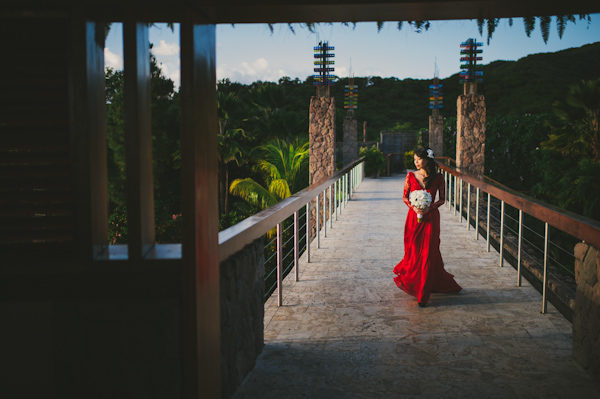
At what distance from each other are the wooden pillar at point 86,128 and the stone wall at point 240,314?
69 cm

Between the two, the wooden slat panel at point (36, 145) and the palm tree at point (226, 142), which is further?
the palm tree at point (226, 142)

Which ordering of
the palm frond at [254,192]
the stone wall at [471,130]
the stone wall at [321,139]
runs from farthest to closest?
the palm frond at [254,192] < the stone wall at [321,139] < the stone wall at [471,130]

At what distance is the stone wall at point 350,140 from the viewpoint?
24917mm

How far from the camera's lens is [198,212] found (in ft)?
7.92

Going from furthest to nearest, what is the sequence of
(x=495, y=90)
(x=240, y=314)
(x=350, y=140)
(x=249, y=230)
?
(x=495, y=90) < (x=350, y=140) < (x=249, y=230) < (x=240, y=314)

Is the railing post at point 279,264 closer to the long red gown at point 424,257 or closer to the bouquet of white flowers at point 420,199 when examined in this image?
the long red gown at point 424,257

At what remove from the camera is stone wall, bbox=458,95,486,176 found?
15.5 meters

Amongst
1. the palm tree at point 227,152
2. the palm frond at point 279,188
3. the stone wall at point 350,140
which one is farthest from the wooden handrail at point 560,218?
the palm tree at point 227,152

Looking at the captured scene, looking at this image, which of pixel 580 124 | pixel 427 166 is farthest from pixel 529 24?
pixel 580 124

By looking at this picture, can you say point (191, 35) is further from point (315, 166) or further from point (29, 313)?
point (315, 166)

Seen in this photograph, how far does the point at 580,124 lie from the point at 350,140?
12264mm

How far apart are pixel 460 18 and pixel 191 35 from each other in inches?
53.4

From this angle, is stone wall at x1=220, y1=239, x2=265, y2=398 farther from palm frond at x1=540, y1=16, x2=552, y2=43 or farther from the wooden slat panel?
palm frond at x1=540, y1=16, x2=552, y2=43

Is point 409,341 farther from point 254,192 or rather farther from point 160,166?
point 160,166
